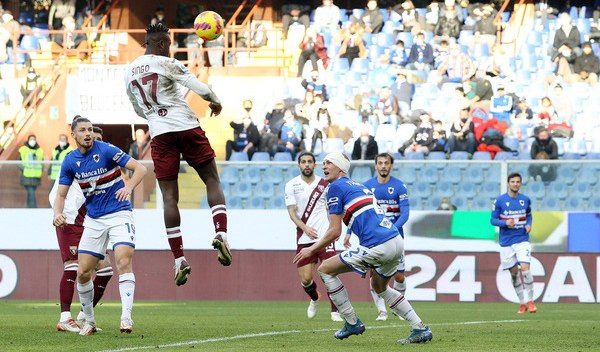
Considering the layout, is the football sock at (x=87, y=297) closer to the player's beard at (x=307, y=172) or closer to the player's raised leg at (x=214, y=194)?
the player's raised leg at (x=214, y=194)

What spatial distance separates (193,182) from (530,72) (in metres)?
10.6

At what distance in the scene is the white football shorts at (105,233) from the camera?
39.4 feet

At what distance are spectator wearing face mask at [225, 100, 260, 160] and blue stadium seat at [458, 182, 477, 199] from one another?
5122mm

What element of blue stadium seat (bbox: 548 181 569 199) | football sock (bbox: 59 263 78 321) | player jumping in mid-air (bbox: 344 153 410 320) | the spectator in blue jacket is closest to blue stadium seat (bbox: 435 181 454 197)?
blue stadium seat (bbox: 548 181 569 199)

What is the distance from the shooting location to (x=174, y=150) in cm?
1148

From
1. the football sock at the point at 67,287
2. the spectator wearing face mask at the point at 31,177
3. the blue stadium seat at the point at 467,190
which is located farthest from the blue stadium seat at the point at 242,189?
the football sock at the point at 67,287

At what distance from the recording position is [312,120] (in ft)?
83.3

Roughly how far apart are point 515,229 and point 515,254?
1.21 ft

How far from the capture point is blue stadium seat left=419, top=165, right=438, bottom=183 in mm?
20391

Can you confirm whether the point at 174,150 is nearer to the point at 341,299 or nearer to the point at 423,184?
the point at 341,299

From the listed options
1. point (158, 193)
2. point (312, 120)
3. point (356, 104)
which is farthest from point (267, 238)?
point (356, 104)

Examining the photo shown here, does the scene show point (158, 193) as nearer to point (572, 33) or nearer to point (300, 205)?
point (300, 205)

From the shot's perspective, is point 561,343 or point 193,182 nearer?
point 561,343

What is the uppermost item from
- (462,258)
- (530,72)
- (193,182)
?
(530,72)
